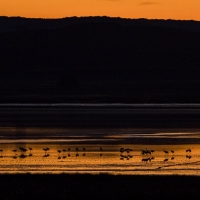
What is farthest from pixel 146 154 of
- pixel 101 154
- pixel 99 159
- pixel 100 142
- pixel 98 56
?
pixel 98 56

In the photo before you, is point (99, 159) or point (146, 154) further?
point (146, 154)

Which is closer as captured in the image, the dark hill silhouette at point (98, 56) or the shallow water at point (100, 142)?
the shallow water at point (100, 142)

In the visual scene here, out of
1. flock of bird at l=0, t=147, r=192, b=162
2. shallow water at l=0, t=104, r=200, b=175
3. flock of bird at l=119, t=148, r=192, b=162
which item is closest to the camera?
shallow water at l=0, t=104, r=200, b=175

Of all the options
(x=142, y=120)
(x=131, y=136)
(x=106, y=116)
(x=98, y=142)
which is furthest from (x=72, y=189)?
(x=106, y=116)

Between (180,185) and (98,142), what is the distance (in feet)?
32.9

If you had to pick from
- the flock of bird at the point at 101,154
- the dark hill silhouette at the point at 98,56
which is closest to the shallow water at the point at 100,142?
the flock of bird at the point at 101,154

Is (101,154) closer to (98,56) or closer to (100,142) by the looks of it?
(100,142)

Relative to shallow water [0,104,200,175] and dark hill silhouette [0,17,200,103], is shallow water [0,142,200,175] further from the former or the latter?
dark hill silhouette [0,17,200,103]

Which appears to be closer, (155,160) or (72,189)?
(72,189)

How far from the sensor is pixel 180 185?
16.9 m

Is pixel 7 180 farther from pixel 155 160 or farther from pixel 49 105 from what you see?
pixel 49 105

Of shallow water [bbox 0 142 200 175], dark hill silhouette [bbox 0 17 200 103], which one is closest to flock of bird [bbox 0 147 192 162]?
shallow water [bbox 0 142 200 175]

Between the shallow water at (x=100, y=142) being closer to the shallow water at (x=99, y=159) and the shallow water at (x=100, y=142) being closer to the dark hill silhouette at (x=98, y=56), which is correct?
the shallow water at (x=99, y=159)

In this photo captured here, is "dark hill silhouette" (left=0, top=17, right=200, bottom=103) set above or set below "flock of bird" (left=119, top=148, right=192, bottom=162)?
above
